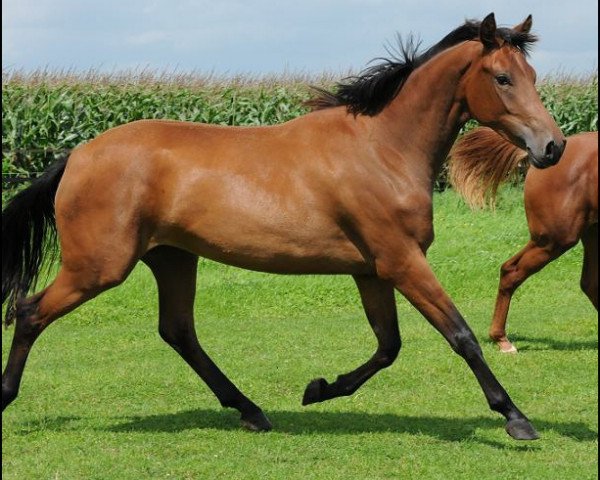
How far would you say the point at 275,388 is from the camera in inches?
309

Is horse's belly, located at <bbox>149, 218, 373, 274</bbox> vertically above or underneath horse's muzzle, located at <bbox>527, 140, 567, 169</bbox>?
underneath

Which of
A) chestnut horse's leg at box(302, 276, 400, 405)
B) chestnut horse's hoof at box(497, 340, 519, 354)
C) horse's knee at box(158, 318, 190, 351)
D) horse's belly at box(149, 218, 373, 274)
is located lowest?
chestnut horse's hoof at box(497, 340, 519, 354)

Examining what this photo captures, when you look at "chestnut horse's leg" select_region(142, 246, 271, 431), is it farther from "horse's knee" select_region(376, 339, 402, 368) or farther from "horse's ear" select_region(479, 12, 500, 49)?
"horse's ear" select_region(479, 12, 500, 49)

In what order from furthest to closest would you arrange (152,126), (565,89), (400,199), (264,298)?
1. (565,89)
2. (264,298)
3. (152,126)
4. (400,199)

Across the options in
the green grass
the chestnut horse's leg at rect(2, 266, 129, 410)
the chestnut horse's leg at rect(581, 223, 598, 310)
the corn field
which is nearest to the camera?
the green grass

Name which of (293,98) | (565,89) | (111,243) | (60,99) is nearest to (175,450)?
(111,243)

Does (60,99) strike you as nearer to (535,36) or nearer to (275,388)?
(275,388)

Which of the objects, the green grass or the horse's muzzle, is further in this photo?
the horse's muzzle

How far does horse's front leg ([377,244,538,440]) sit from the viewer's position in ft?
19.4

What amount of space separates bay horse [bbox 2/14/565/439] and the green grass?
399 mm

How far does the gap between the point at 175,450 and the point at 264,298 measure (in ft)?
21.7

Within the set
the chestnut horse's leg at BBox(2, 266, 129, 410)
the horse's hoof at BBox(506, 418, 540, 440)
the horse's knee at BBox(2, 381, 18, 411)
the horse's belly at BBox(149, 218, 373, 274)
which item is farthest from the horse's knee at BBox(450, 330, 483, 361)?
the horse's knee at BBox(2, 381, 18, 411)

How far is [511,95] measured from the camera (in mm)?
5938

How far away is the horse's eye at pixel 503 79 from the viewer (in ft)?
19.5
